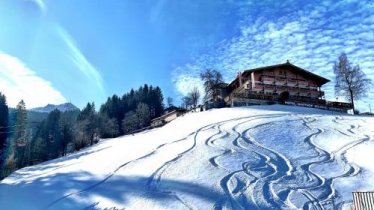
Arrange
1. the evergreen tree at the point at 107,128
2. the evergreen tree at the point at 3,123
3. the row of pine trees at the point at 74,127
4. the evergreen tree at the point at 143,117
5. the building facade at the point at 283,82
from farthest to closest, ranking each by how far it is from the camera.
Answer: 1. the evergreen tree at the point at 143,117
2. the evergreen tree at the point at 107,128
3. the row of pine trees at the point at 74,127
4. the evergreen tree at the point at 3,123
5. the building facade at the point at 283,82

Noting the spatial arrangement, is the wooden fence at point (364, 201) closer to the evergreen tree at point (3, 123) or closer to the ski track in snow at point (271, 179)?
the ski track in snow at point (271, 179)

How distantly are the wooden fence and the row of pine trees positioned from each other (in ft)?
173

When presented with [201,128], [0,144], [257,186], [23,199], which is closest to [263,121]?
[201,128]

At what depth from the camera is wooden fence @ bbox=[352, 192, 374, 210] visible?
46.1 ft

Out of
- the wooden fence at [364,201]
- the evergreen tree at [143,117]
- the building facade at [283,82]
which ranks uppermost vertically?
the building facade at [283,82]

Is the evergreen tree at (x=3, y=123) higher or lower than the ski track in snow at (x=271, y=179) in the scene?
higher

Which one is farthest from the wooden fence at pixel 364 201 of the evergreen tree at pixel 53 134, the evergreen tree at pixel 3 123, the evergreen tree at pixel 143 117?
the evergreen tree at pixel 143 117

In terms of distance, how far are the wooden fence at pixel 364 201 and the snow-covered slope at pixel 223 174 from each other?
3.33 feet

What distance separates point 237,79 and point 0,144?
39005mm

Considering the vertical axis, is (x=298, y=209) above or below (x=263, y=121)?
below

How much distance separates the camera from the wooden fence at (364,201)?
14.1m

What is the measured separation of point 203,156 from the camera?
72.4 ft

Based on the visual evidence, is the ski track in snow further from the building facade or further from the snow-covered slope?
the building facade

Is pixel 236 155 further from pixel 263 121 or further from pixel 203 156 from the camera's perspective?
pixel 263 121
